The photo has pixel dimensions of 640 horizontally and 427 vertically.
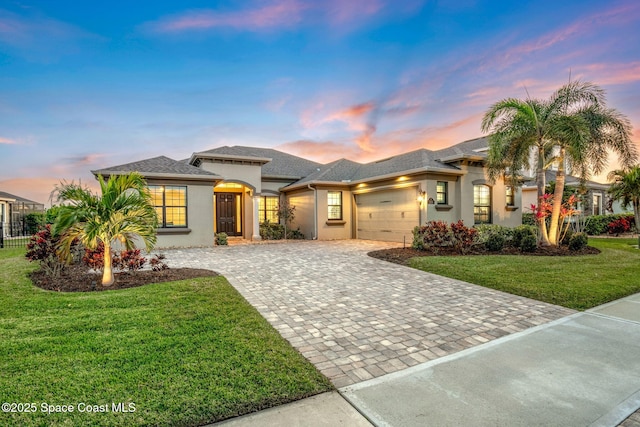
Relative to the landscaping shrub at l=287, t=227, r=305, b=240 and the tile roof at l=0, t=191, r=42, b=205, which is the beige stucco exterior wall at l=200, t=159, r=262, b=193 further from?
the tile roof at l=0, t=191, r=42, b=205

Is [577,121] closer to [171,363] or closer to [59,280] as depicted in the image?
[171,363]

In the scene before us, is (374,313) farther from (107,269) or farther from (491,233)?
(491,233)

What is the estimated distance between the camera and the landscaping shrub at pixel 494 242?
10.4 metres

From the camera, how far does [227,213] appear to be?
1758cm

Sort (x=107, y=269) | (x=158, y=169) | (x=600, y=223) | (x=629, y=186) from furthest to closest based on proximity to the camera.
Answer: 1. (x=600, y=223)
2. (x=629, y=186)
3. (x=158, y=169)
4. (x=107, y=269)

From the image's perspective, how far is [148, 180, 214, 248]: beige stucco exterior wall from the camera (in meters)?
13.2

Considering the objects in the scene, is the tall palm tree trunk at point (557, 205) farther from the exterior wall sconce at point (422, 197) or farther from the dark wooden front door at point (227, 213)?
the dark wooden front door at point (227, 213)

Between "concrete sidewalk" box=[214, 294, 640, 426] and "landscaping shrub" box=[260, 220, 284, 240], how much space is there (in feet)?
46.7

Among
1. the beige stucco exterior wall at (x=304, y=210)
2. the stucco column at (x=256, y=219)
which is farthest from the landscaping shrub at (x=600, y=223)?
the stucco column at (x=256, y=219)

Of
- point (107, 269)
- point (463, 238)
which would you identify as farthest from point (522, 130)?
point (107, 269)

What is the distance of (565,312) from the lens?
4762mm

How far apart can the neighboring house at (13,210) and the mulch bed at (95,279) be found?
61.3 feet

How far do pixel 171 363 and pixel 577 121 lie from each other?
41.7ft

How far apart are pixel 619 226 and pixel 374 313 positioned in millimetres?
21030
